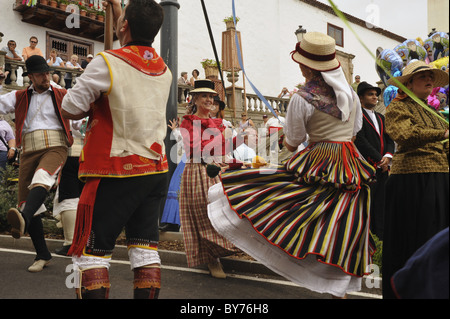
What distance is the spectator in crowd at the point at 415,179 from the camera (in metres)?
3.63

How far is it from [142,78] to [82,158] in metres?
0.58

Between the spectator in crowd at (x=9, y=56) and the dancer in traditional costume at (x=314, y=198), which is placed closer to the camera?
the dancer in traditional costume at (x=314, y=198)

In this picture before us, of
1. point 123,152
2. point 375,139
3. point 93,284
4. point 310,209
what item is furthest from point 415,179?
point 375,139

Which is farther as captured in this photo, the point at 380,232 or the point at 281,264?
the point at 380,232

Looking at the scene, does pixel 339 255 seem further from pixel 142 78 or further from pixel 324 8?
pixel 324 8

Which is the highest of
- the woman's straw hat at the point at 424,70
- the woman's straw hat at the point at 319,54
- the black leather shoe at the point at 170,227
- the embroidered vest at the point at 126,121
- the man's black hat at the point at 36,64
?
the man's black hat at the point at 36,64

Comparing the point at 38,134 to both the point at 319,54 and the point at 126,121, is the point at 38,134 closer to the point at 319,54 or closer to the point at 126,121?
the point at 126,121

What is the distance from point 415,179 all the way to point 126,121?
2.21 m

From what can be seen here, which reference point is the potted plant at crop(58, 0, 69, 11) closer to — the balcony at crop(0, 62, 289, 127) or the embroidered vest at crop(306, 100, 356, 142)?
the balcony at crop(0, 62, 289, 127)

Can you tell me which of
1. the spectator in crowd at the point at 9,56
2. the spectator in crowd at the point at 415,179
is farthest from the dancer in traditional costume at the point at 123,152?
the spectator in crowd at the point at 9,56

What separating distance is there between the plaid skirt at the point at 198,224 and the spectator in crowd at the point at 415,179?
1.65m

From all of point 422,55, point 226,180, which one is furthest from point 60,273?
point 422,55

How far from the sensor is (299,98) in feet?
12.0

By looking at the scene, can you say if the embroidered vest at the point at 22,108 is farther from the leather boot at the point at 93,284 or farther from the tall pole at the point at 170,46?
the leather boot at the point at 93,284
